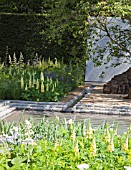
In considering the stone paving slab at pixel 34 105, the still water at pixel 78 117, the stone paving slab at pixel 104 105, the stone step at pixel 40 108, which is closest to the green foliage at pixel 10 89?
the stone paving slab at pixel 34 105

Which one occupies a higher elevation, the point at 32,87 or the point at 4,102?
the point at 32,87

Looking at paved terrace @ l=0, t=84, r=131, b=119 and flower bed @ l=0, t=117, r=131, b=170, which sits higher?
flower bed @ l=0, t=117, r=131, b=170

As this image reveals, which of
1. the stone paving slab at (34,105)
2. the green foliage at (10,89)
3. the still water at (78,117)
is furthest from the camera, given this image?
the green foliage at (10,89)

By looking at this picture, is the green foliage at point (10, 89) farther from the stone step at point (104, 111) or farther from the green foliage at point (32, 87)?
the stone step at point (104, 111)

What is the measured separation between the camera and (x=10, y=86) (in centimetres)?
1052

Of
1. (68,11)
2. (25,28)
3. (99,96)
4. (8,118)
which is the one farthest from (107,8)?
(25,28)

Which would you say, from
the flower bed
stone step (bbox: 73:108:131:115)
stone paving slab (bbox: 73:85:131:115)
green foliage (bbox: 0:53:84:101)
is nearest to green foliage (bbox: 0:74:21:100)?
green foliage (bbox: 0:53:84:101)

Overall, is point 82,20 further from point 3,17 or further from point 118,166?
point 118,166

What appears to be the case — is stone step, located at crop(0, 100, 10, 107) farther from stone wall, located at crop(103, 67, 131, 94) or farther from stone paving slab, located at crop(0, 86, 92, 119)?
stone wall, located at crop(103, 67, 131, 94)

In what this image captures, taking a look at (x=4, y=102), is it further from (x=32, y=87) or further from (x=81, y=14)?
(x=81, y=14)

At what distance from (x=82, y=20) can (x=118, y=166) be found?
24.5ft

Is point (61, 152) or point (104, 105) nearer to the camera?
point (61, 152)

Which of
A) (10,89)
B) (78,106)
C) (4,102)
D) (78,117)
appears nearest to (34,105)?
(4,102)

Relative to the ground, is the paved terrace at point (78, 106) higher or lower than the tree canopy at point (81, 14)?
lower
